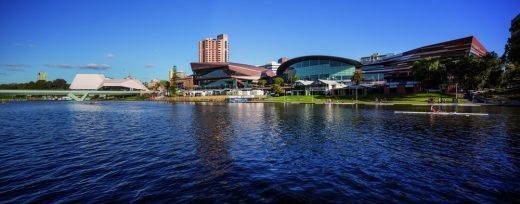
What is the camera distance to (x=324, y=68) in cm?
14362

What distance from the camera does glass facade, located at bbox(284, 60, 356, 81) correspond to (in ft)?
457

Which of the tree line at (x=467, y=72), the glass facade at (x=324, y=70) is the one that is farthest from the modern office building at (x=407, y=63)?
the tree line at (x=467, y=72)

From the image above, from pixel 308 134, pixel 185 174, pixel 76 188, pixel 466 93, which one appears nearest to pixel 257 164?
pixel 185 174

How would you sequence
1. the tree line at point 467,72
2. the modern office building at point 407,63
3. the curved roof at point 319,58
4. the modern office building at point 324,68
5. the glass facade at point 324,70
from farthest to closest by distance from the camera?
the glass facade at point 324,70 → the modern office building at point 324,68 → the curved roof at point 319,58 → the modern office building at point 407,63 → the tree line at point 467,72

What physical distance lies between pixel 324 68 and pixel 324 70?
108cm

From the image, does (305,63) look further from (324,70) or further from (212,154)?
(212,154)

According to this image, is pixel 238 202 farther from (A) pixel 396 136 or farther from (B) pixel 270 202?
(A) pixel 396 136

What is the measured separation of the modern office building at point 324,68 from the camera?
456 feet

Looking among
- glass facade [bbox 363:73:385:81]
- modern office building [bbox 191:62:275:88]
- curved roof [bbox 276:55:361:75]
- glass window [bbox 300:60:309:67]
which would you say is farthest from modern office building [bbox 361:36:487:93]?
modern office building [bbox 191:62:275:88]

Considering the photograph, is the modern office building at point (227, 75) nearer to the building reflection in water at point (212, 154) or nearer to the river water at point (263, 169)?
the building reflection in water at point (212, 154)

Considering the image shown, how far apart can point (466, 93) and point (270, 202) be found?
105 metres

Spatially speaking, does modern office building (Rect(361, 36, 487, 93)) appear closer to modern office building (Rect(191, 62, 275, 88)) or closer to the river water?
modern office building (Rect(191, 62, 275, 88))

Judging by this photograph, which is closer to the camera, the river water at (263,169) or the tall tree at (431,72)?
the river water at (263,169)

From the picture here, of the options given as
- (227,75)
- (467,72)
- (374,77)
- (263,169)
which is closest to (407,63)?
(374,77)
